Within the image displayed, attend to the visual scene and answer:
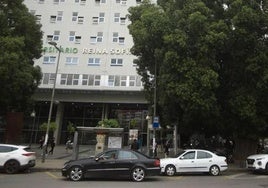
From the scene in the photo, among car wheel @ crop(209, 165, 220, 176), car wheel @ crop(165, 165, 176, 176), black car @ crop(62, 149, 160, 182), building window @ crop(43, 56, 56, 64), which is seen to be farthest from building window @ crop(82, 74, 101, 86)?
black car @ crop(62, 149, 160, 182)

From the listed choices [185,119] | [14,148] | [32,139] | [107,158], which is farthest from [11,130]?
[32,139]

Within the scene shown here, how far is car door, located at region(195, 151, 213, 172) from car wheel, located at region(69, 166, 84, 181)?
7004 millimetres

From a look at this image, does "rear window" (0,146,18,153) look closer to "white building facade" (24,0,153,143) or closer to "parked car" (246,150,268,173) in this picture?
"parked car" (246,150,268,173)

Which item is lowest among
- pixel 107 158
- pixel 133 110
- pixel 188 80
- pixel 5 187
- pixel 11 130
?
pixel 5 187

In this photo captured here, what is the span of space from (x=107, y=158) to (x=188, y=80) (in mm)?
9244

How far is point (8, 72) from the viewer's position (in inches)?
1077

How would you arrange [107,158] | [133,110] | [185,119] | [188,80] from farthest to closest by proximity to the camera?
[133,110] < [185,119] < [188,80] < [107,158]

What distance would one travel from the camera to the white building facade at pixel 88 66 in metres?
51.5

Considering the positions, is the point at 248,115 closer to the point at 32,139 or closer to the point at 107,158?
the point at 107,158

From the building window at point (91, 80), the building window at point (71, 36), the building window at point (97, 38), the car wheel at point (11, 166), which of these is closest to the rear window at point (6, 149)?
the car wheel at point (11, 166)

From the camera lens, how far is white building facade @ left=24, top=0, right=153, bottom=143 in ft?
169

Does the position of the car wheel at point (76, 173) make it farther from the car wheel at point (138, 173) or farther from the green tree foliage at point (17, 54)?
the green tree foliage at point (17, 54)

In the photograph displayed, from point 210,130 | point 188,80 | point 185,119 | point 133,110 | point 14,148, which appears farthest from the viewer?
point 133,110

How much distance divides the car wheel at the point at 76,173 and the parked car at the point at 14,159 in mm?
4389
